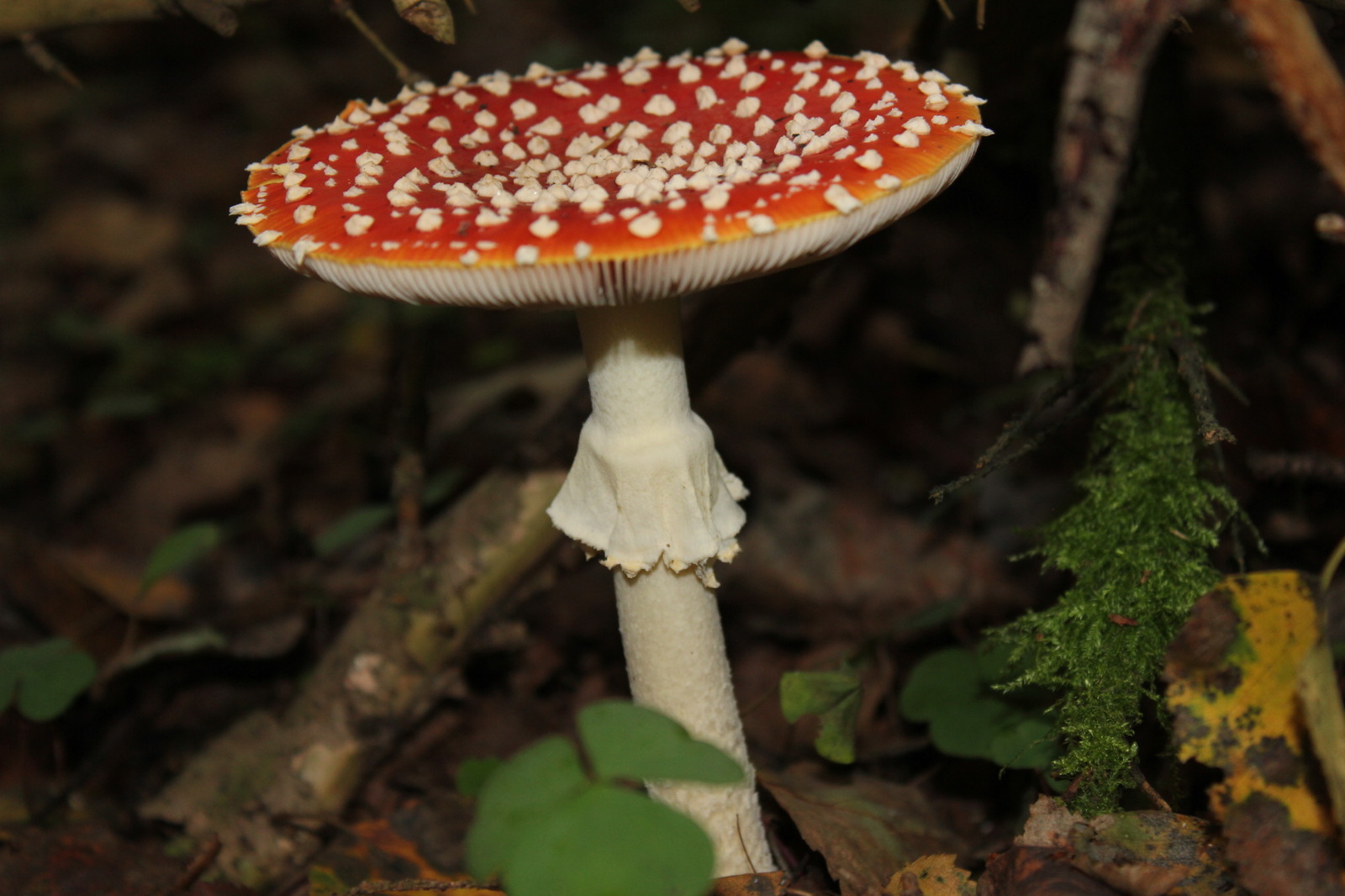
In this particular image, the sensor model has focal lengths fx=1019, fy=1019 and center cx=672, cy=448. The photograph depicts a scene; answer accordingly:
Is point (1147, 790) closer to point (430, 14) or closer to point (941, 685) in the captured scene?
point (941, 685)

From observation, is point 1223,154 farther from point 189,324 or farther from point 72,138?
point 72,138

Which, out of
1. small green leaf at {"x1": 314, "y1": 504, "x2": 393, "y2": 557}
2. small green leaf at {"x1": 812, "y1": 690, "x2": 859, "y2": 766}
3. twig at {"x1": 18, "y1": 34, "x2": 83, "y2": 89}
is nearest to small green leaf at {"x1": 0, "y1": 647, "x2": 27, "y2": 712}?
small green leaf at {"x1": 314, "y1": 504, "x2": 393, "y2": 557}

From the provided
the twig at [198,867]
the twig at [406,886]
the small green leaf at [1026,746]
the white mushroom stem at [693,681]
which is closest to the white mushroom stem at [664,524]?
the white mushroom stem at [693,681]

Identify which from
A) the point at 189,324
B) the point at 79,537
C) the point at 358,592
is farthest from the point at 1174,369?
the point at 189,324

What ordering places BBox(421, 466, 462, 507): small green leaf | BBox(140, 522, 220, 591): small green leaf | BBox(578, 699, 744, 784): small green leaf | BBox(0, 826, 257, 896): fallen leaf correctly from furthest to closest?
1. BBox(421, 466, 462, 507): small green leaf
2. BBox(140, 522, 220, 591): small green leaf
3. BBox(0, 826, 257, 896): fallen leaf
4. BBox(578, 699, 744, 784): small green leaf

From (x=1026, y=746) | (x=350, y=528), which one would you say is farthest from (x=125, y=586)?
(x=1026, y=746)

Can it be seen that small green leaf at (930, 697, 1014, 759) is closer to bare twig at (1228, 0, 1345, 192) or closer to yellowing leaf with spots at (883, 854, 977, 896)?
yellowing leaf with spots at (883, 854, 977, 896)
